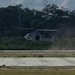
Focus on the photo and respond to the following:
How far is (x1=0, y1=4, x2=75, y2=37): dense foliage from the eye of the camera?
68.0 metres

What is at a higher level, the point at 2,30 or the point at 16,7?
the point at 16,7

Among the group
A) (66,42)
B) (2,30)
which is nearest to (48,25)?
Answer: (2,30)

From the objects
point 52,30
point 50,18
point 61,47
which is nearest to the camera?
point 61,47

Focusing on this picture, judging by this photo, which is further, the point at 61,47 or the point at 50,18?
→ the point at 50,18

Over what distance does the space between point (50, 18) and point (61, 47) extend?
35775 millimetres

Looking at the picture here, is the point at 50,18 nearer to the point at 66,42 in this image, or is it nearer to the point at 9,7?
the point at 9,7

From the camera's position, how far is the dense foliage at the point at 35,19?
67969 mm

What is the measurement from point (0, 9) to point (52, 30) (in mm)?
18541

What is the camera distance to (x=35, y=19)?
7412 centimetres

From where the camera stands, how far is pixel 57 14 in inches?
3246

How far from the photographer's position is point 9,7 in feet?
268
